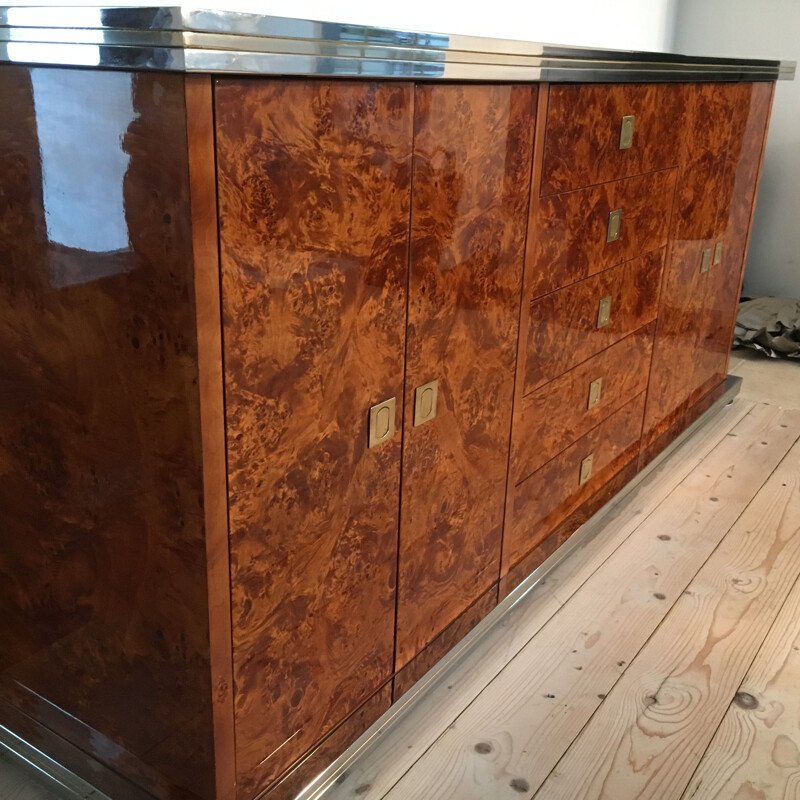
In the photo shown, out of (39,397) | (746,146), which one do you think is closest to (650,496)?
(746,146)

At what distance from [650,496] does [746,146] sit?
3.46 ft

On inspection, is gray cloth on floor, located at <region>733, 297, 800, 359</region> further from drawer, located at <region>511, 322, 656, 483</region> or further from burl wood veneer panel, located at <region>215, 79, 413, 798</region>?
burl wood veneer panel, located at <region>215, 79, 413, 798</region>

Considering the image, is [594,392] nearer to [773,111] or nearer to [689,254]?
[689,254]

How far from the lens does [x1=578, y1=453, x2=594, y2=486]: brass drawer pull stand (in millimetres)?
1996

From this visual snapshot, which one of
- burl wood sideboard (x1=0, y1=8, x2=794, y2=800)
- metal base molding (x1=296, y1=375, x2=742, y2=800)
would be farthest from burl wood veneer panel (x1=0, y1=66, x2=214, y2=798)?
metal base molding (x1=296, y1=375, x2=742, y2=800)

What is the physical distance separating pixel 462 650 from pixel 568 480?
1.63 ft

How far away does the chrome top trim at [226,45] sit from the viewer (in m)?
0.80

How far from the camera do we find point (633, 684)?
5.35 feet

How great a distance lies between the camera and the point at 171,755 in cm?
116

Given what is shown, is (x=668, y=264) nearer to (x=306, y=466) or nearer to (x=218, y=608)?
(x=306, y=466)

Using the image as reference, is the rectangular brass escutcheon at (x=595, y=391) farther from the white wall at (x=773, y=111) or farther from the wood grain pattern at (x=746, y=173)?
the white wall at (x=773, y=111)

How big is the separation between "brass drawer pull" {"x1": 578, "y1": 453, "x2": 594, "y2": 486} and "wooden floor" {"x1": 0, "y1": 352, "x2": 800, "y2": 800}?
190 millimetres

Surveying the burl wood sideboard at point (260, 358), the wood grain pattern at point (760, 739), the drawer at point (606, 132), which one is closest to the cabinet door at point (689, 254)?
the drawer at point (606, 132)

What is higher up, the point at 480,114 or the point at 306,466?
the point at 480,114
